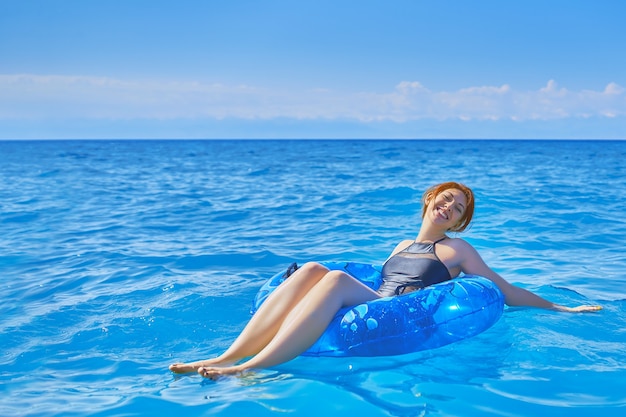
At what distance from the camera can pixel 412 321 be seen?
3.43m

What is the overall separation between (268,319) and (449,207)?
4.66 feet

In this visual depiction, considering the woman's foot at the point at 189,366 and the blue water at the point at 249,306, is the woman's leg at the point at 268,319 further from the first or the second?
the blue water at the point at 249,306

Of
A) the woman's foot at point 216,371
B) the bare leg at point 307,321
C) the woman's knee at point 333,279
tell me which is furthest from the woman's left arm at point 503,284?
the woman's foot at point 216,371

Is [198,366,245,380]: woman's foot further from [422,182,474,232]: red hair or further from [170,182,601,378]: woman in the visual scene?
[422,182,474,232]: red hair

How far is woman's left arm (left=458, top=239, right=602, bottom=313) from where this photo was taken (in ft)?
13.0

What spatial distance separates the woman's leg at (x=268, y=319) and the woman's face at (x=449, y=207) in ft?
3.11

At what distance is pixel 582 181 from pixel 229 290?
12.9 meters

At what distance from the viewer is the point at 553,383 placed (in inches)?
126

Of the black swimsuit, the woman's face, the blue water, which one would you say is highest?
the woman's face

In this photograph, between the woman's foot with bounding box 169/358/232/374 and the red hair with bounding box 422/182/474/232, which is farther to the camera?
the red hair with bounding box 422/182/474/232

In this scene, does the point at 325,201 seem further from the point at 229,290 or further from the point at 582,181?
the point at 582,181

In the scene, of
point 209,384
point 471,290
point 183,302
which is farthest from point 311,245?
point 209,384

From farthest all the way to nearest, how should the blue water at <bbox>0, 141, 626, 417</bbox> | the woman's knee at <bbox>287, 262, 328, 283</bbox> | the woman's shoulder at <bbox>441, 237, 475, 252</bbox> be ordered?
the woman's shoulder at <bbox>441, 237, 475, 252</bbox>, the woman's knee at <bbox>287, 262, 328, 283</bbox>, the blue water at <bbox>0, 141, 626, 417</bbox>

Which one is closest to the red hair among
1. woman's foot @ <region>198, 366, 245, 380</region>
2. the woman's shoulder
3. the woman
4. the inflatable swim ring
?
the woman
